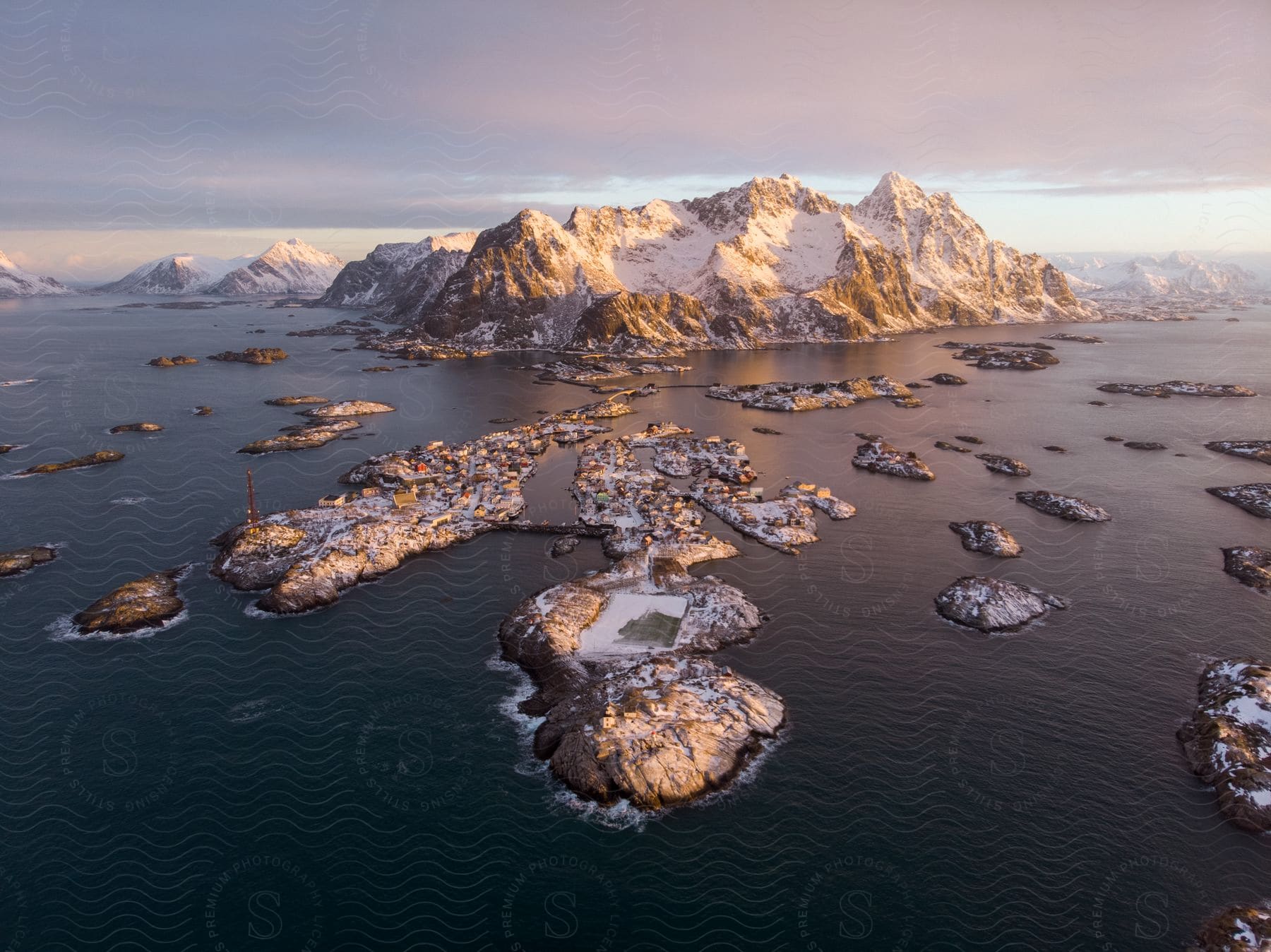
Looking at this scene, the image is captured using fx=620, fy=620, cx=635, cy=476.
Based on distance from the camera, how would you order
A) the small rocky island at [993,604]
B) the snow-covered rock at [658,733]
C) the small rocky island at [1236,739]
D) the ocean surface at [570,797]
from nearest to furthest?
the ocean surface at [570,797]
the small rocky island at [1236,739]
the snow-covered rock at [658,733]
the small rocky island at [993,604]

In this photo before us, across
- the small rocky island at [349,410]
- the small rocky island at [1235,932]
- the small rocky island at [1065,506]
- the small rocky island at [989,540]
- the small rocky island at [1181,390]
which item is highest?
the small rocky island at [1181,390]

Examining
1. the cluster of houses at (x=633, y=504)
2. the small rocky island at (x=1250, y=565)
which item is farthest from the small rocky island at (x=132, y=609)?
the small rocky island at (x=1250, y=565)

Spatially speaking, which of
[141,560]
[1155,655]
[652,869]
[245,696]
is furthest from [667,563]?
[141,560]

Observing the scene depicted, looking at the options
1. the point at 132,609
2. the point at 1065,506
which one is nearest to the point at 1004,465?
the point at 1065,506

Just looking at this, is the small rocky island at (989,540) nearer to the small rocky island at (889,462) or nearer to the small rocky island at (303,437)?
the small rocky island at (889,462)

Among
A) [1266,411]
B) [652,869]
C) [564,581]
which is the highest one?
[1266,411]

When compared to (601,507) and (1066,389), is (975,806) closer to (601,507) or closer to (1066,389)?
(601,507)
